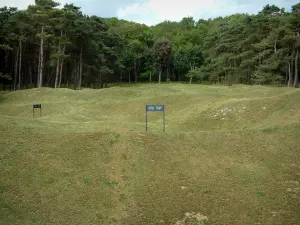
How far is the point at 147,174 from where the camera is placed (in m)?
15.4

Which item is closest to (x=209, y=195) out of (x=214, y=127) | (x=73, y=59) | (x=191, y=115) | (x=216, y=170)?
(x=216, y=170)

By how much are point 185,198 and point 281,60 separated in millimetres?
40863

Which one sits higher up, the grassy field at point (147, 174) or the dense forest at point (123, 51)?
the dense forest at point (123, 51)

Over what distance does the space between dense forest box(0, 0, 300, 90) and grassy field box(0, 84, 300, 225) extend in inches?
1088

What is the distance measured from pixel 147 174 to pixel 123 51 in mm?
62091

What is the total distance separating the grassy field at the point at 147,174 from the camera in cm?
1265

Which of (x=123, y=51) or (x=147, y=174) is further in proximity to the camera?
(x=123, y=51)

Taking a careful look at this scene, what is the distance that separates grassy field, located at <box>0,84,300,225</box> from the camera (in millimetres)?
12648

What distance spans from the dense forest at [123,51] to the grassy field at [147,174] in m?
27.6

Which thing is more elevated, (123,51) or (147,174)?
(123,51)

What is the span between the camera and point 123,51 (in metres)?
74.4

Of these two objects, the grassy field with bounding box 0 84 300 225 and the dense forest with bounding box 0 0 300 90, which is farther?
the dense forest with bounding box 0 0 300 90

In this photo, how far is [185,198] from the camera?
45.6 feet

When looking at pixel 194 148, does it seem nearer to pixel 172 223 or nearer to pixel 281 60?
pixel 172 223
